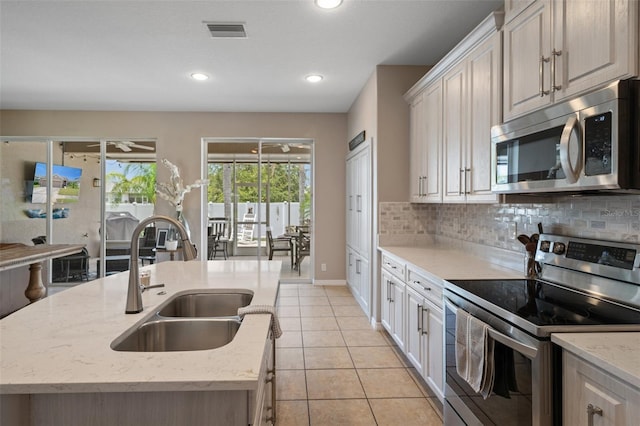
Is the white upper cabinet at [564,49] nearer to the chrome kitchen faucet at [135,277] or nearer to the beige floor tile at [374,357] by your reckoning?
the chrome kitchen faucet at [135,277]

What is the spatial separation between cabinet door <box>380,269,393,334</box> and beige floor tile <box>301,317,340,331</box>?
0.55 meters

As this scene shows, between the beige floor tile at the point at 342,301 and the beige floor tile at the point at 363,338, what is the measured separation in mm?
1018

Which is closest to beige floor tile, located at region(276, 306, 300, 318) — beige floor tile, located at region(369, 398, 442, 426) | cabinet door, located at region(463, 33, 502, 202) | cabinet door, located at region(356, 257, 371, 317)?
cabinet door, located at region(356, 257, 371, 317)

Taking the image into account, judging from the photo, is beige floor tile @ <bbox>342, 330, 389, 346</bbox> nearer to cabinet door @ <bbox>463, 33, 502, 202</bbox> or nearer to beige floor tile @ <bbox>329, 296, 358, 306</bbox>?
beige floor tile @ <bbox>329, 296, 358, 306</bbox>

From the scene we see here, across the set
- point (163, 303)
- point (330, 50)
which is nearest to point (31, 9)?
point (330, 50)

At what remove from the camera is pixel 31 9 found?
287 centimetres

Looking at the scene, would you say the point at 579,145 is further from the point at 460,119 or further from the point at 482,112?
the point at 460,119

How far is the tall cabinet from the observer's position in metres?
4.27

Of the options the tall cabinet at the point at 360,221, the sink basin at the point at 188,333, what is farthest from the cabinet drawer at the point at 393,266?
the sink basin at the point at 188,333

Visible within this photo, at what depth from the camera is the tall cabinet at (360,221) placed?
4.27 m

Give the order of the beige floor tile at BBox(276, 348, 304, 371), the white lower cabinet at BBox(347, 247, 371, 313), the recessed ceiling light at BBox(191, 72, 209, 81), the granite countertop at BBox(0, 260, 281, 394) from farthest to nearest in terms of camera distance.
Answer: the white lower cabinet at BBox(347, 247, 371, 313) < the recessed ceiling light at BBox(191, 72, 209, 81) < the beige floor tile at BBox(276, 348, 304, 371) < the granite countertop at BBox(0, 260, 281, 394)

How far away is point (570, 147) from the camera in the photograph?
5.16 ft

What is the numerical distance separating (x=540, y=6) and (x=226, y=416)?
221cm

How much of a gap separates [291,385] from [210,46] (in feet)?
9.75
